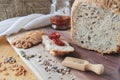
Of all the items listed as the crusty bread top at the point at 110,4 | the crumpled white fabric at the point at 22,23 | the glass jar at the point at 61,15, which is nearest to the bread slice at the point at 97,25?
the crusty bread top at the point at 110,4

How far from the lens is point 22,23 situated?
4.52ft

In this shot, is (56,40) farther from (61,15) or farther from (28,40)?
(61,15)

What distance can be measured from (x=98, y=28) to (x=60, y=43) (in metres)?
0.21

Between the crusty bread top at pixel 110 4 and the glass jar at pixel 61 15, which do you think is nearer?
the crusty bread top at pixel 110 4

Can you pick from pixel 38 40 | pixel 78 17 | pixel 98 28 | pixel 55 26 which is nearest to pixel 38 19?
pixel 55 26

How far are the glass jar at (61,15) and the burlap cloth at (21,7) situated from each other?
0.08 meters

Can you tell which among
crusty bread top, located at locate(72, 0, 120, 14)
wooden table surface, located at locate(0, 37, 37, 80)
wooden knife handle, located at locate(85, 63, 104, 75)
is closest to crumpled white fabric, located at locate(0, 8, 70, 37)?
wooden table surface, located at locate(0, 37, 37, 80)

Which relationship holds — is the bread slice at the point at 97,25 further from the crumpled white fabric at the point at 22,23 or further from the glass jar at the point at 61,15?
the crumpled white fabric at the point at 22,23

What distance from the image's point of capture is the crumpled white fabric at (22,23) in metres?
1.32

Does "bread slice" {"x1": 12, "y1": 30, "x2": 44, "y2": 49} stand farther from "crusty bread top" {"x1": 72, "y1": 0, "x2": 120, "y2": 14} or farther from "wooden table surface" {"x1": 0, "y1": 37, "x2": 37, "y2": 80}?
"crusty bread top" {"x1": 72, "y1": 0, "x2": 120, "y2": 14}

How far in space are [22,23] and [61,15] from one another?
0.27 meters

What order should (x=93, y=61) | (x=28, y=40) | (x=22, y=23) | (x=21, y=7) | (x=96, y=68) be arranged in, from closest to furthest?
(x=96, y=68) → (x=93, y=61) → (x=28, y=40) → (x=22, y=23) → (x=21, y=7)

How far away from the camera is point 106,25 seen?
104 centimetres

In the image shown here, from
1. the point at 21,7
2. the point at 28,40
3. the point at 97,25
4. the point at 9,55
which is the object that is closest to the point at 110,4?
the point at 97,25
